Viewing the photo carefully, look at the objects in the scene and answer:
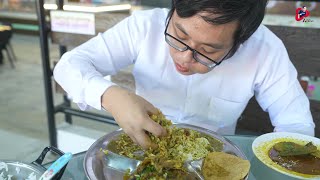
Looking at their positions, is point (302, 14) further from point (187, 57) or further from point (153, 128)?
point (153, 128)

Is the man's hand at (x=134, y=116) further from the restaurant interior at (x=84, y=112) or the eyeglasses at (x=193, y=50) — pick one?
the eyeglasses at (x=193, y=50)

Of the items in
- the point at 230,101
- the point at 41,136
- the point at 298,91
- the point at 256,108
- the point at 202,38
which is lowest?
the point at 41,136

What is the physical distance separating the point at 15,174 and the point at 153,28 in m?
0.97

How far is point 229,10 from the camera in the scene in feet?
3.47

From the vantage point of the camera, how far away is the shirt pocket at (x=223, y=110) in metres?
1.62

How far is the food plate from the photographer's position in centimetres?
99

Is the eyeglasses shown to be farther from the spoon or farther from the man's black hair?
the spoon

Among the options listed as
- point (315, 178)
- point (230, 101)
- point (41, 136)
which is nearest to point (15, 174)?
point (315, 178)

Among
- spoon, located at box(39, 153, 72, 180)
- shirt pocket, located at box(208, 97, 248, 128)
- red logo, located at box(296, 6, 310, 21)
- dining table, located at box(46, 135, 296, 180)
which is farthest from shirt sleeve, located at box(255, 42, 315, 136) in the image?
spoon, located at box(39, 153, 72, 180)

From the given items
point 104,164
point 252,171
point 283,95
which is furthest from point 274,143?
point 104,164

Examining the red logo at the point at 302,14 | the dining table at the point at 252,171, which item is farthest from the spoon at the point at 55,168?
the red logo at the point at 302,14

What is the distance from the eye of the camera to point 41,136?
3.43 m

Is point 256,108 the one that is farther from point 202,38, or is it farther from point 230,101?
point 202,38

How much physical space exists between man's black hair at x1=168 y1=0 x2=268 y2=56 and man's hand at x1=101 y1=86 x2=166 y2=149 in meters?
0.36
